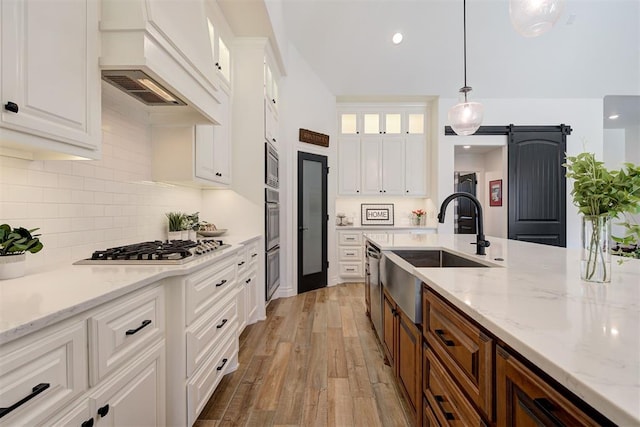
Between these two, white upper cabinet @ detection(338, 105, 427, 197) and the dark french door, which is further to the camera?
white upper cabinet @ detection(338, 105, 427, 197)

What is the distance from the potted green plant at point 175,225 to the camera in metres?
2.46

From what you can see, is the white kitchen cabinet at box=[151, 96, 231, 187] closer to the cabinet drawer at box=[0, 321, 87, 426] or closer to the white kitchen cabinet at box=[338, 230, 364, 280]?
the cabinet drawer at box=[0, 321, 87, 426]

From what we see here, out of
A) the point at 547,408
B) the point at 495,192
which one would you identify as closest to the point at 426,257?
the point at 547,408

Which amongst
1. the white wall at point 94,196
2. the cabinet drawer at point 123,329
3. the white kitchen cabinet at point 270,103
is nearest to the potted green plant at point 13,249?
the white wall at point 94,196

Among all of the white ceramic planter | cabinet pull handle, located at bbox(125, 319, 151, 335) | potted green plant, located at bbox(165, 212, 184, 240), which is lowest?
cabinet pull handle, located at bbox(125, 319, 151, 335)

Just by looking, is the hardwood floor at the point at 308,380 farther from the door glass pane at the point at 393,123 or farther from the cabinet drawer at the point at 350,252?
the door glass pane at the point at 393,123

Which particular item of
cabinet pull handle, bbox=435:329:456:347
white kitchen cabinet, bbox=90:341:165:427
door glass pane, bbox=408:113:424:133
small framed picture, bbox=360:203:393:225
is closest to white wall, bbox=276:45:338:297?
small framed picture, bbox=360:203:393:225

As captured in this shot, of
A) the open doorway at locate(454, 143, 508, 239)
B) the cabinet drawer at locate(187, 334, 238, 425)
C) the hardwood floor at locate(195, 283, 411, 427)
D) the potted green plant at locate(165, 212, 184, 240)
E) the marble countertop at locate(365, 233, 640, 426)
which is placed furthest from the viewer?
the open doorway at locate(454, 143, 508, 239)

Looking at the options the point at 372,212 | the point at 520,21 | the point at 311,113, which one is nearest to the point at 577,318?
the point at 520,21

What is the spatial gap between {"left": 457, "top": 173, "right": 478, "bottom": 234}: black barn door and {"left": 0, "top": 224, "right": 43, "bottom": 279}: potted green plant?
6757 millimetres

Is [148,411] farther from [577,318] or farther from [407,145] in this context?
[407,145]

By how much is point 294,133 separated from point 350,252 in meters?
2.17

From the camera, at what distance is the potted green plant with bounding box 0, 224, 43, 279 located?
1161mm

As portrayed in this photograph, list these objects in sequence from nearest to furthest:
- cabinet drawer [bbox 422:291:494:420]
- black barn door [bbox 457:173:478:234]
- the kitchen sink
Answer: cabinet drawer [bbox 422:291:494:420]
the kitchen sink
black barn door [bbox 457:173:478:234]
